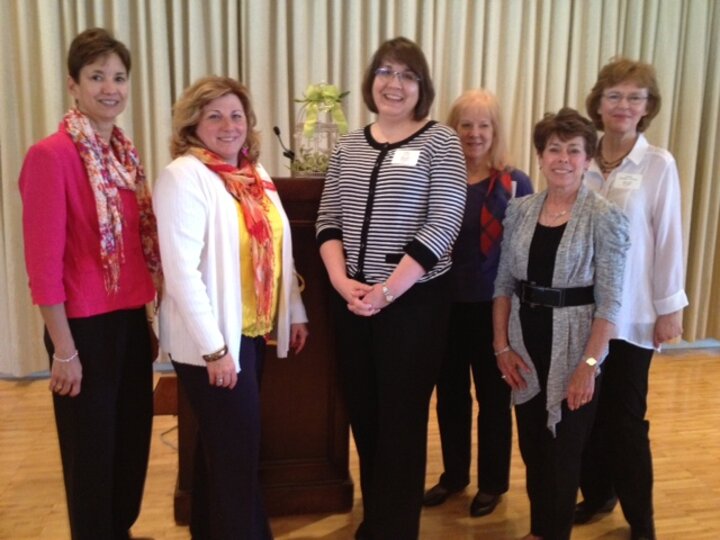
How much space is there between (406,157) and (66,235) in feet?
3.13

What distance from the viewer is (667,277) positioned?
6.82 feet

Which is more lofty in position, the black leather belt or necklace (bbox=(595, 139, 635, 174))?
necklace (bbox=(595, 139, 635, 174))

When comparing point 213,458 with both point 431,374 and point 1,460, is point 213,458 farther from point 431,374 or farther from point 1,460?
point 1,460

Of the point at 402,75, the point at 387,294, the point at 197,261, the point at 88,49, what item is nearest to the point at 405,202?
the point at 387,294

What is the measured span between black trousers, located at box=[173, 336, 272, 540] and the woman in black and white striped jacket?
0.35 meters

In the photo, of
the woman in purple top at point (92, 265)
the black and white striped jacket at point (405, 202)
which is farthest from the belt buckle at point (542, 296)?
the woman in purple top at point (92, 265)

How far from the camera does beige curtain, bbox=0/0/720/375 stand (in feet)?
11.5

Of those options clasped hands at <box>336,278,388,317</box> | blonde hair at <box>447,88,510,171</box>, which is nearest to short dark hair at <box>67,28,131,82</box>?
clasped hands at <box>336,278,388,317</box>

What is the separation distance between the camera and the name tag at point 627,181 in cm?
208

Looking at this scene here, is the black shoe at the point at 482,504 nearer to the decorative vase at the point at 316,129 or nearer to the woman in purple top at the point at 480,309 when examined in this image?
the woman in purple top at the point at 480,309

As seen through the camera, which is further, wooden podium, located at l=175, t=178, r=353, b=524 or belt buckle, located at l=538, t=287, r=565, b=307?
wooden podium, located at l=175, t=178, r=353, b=524

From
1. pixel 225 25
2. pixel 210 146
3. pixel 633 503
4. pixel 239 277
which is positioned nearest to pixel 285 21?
pixel 225 25

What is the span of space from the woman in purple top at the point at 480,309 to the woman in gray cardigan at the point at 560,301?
0.70 feet

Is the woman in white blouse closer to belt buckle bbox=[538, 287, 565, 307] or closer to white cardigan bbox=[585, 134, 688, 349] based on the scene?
white cardigan bbox=[585, 134, 688, 349]
